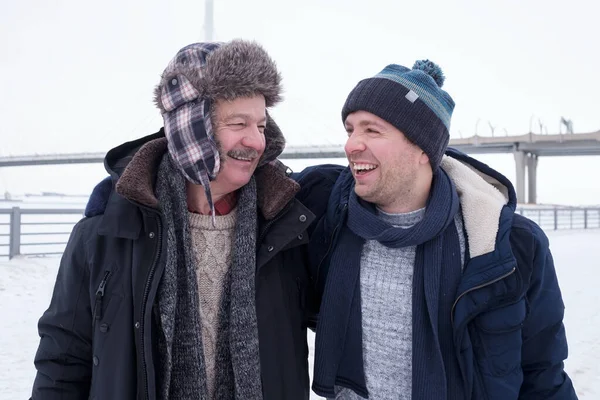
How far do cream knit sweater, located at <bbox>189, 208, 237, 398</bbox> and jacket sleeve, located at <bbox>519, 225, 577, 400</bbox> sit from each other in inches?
39.1

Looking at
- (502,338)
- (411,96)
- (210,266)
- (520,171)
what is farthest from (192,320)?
(520,171)

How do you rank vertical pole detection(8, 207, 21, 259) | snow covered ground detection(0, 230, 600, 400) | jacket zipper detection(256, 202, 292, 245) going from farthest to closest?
vertical pole detection(8, 207, 21, 259), snow covered ground detection(0, 230, 600, 400), jacket zipper detection(256, 202, 292, 245)

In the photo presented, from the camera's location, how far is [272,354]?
1460mm

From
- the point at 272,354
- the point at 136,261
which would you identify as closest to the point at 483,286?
the point at 272,354

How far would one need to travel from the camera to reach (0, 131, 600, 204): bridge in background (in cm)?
2872

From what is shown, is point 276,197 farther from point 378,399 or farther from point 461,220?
point 378,399

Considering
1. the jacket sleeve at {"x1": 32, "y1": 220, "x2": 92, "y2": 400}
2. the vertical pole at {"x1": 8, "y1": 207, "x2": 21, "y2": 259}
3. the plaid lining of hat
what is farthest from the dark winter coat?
the vertical pole at {"x1": 8, "y1": 207, "x2": 21, "y2": 259}

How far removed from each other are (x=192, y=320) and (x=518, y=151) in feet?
107

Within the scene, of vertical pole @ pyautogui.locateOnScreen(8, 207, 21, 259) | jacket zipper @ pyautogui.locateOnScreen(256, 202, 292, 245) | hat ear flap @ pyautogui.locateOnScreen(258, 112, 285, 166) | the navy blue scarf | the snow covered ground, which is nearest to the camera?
the navy blue scarf

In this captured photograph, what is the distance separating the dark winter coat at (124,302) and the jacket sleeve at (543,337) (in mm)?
755

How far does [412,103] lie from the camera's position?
155 cm

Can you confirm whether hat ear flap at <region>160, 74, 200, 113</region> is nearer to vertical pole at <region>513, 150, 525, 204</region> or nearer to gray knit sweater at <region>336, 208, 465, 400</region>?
gray knit sweater at <region>336, 208, 465, 400</region>

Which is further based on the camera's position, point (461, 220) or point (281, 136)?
point (281, 136)

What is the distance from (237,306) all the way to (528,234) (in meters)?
0.96
